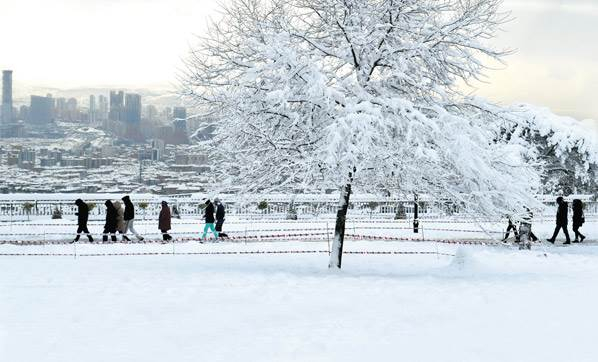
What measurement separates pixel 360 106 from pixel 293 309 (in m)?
4.58

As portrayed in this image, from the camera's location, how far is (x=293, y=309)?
11.9 metres

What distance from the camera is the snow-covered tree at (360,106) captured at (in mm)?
14219

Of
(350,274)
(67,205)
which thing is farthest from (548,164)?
(67,205)

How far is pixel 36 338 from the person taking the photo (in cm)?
977

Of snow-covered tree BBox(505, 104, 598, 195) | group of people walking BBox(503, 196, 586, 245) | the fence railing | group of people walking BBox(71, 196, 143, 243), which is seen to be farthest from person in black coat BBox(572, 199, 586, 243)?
group of people walking BBox(71, 196, 143, 243)

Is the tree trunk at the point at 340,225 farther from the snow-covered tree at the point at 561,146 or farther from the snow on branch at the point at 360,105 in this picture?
the snow-covered tree at the point at 561,146

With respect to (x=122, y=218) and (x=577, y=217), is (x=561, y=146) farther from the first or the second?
(x=122, y=218)

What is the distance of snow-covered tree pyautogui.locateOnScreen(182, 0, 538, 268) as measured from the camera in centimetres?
1422

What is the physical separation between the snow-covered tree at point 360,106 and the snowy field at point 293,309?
6.96 feet

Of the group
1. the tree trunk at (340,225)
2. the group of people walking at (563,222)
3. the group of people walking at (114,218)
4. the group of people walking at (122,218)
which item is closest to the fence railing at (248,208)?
the group of people walking at (563,222)

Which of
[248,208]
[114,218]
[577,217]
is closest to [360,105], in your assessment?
[114,218]

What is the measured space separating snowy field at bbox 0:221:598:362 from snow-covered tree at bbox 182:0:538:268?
2.12 metres

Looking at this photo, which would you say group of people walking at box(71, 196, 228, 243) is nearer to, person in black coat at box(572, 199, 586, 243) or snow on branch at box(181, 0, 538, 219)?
snow on branch at box(181, 0, 538, 219)

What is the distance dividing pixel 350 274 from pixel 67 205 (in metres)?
21.3
